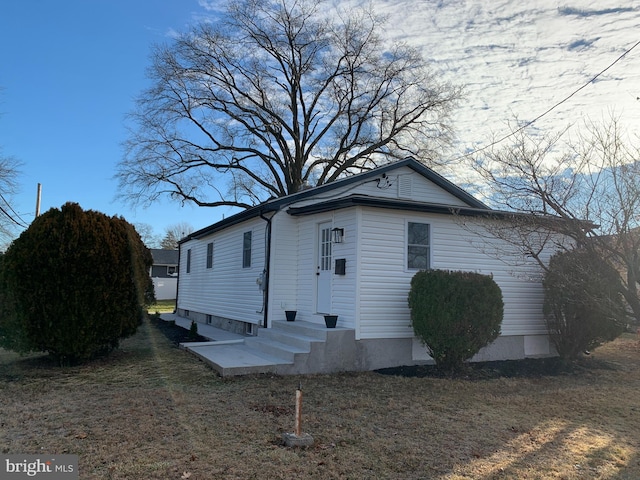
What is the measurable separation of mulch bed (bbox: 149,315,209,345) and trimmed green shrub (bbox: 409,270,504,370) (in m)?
5.87

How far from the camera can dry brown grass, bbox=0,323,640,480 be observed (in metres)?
3.73

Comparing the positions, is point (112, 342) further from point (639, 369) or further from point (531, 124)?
point (639, 369)

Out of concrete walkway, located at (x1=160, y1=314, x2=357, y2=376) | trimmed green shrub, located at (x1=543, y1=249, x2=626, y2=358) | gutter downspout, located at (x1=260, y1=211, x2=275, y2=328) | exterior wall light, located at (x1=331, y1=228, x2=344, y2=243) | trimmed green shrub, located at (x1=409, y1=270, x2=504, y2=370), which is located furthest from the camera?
gutter downspout, located at (x1=260, y1=211, x2=275, y2=328)

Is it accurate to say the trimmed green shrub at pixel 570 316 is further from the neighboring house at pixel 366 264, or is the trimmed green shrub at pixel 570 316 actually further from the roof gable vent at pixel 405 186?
the roof gable vent at pixel 405 186

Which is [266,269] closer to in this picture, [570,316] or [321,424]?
[321,424]

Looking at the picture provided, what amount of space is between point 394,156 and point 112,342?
20.8 m

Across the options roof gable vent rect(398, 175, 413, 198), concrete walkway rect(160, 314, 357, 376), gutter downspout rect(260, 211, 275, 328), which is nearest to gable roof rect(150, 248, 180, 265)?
gutter downspout rect(260, 211, 275, 328)

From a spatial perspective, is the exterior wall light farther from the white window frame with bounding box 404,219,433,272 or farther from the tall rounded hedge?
the tall rounded hedge

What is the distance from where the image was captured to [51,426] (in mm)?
4520

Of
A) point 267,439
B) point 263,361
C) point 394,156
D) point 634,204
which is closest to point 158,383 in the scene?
point 263,361

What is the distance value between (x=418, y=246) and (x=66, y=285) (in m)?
6.07

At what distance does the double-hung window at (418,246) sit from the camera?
855 centimetres

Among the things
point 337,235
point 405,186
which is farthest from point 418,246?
point 405,186

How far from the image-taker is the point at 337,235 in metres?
8.47
